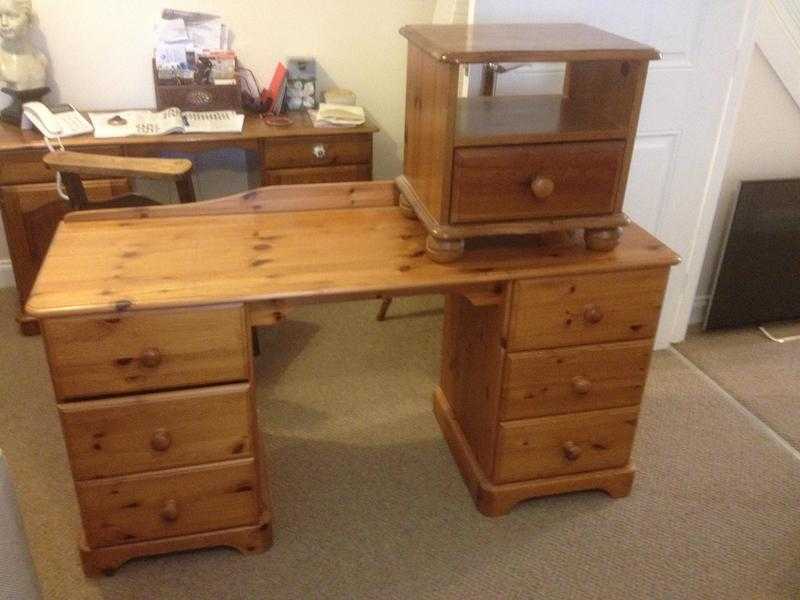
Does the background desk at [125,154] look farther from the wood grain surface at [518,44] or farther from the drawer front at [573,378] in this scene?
the drawer front at [573,378]

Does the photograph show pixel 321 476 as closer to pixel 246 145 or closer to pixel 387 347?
pixel 387 347

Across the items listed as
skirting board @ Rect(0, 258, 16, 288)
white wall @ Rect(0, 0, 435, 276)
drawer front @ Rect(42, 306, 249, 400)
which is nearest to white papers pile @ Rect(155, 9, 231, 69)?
white wall @ Rect(0, 0, 435, 276)

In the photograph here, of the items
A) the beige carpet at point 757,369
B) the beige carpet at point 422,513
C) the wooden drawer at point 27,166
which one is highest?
the wooden drawer at point 27,166

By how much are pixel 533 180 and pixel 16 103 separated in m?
1.99

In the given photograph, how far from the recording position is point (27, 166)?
249cm

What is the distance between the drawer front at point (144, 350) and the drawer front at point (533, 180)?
1.80 ft

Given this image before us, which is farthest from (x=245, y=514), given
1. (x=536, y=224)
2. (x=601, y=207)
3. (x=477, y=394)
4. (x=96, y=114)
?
(x=96, y=114)

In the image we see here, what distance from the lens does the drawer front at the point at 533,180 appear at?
1.59 meters

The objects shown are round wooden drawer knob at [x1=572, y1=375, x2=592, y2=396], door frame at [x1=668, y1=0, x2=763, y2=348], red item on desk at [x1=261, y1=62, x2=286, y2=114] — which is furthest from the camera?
red item on desk at [x1=261, y1=62, x2=286, y2=114]

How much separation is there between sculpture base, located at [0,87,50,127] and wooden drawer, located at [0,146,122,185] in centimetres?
23

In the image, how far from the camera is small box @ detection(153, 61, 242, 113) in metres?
2.78

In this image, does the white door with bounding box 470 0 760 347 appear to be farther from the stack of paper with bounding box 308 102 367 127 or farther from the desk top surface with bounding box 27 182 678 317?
the stack of paper with bounding box 308 102 367 127

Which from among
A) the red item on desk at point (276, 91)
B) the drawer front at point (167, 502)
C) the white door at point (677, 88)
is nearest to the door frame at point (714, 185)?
the white door at point (677, 88)

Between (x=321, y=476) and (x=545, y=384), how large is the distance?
0.70 metres
